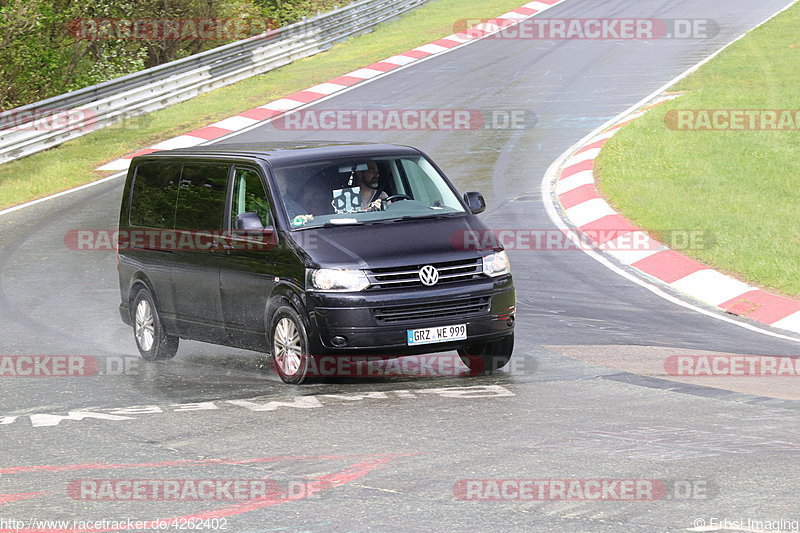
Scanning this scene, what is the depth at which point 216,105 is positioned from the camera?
28.0 meters

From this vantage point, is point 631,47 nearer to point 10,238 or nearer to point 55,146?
point 55,146

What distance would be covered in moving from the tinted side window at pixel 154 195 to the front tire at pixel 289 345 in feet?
7.03

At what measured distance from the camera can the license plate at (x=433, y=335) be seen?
31.5 feet

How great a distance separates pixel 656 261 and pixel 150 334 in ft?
21.2

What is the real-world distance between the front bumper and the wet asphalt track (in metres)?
0.35

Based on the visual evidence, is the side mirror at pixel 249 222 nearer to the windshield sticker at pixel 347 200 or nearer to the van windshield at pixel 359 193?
the van windshield at pixel 359 193

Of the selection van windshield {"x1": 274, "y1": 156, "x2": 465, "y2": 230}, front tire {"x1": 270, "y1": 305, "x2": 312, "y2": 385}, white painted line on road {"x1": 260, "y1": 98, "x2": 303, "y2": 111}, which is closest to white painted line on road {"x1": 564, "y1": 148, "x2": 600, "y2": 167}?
white painted line on road {"x1": 260, "y1": 98, "x2": 303, "y2": 111}

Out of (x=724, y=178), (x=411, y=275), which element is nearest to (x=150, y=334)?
(x=411, y=275)

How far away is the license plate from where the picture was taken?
9.60m

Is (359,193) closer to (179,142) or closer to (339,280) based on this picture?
(339,280)

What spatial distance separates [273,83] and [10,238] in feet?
43.5

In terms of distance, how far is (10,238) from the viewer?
706 inches

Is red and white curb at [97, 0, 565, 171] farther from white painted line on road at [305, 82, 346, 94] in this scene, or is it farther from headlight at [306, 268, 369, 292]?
headlight at [306, 268, 369, 292]

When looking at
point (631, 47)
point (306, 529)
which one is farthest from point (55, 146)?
point (306, 529)
